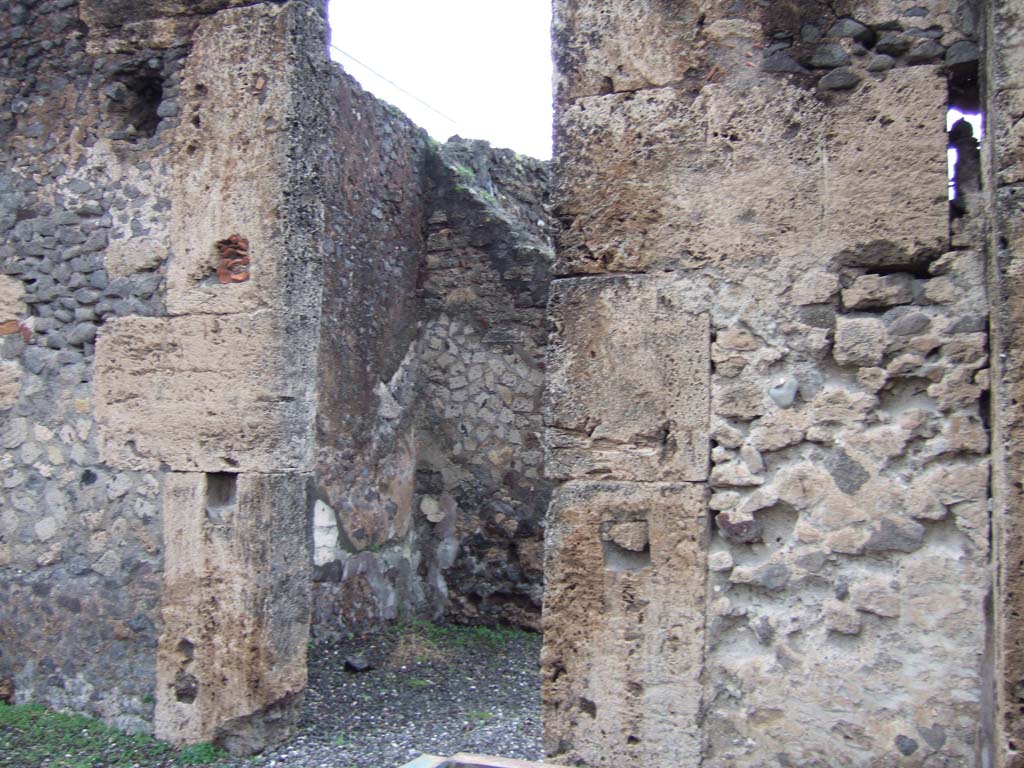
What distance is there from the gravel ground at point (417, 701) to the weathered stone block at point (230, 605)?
0.25 m

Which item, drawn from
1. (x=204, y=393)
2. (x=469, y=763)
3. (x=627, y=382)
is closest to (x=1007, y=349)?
(x=627, y=382)

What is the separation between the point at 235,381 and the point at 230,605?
3.12 feet

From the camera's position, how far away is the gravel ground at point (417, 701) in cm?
466

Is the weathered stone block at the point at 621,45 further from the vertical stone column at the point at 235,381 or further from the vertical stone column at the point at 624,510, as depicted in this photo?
the vertical stone column at the point at 235,381

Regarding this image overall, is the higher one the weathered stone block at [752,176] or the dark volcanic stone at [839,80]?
the dark volcanic stone at [839,80]

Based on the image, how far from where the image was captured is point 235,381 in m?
4.34

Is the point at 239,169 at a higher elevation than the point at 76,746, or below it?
higher

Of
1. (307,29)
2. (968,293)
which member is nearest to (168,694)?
(307,29)

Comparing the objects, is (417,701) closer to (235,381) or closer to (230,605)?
(230,605)

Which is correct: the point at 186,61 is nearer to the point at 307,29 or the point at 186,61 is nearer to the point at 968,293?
the point at 307,29

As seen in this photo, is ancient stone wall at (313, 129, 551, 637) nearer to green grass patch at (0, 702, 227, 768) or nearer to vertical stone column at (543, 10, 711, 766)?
green grass patch at (0, 702, 227, 768)

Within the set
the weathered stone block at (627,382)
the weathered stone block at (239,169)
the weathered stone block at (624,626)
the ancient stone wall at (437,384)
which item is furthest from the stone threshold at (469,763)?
the ancient stone wall at (437,384)

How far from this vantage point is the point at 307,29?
4527 millimetres

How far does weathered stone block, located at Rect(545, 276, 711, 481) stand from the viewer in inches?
118
